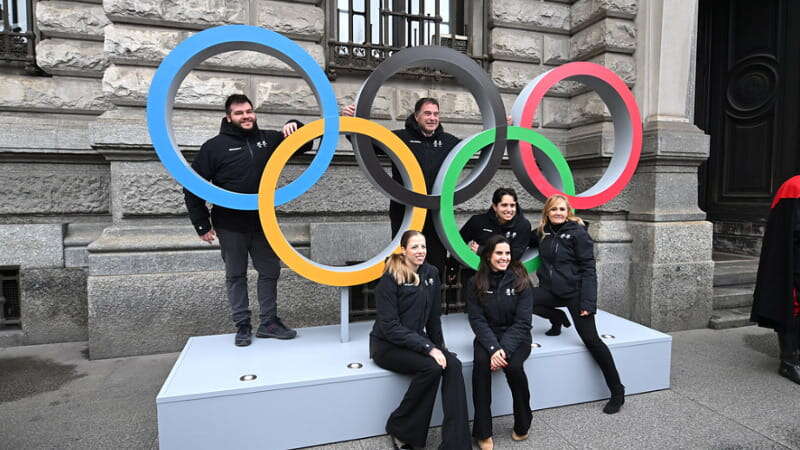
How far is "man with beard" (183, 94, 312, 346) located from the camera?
3.44 m

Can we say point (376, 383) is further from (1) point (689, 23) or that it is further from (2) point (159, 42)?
(1) point (689, 23)

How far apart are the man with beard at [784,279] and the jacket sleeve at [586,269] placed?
1.67 m

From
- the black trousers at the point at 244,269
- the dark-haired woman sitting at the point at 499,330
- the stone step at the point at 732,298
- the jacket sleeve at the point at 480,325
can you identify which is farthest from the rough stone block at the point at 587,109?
the black trousers at the point at 244,269

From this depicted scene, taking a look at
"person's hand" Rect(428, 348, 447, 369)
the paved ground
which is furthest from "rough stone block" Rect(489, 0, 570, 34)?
"person's hand" Rect(428, 348, 447, 369)

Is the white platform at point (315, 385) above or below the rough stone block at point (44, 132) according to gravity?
below

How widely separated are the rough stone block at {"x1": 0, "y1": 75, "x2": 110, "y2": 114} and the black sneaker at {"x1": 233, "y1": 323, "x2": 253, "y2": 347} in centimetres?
304

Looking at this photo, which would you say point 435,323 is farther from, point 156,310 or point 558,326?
point 156,310

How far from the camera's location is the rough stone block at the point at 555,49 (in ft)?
19.4

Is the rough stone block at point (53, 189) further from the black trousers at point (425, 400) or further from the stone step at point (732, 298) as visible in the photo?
the stone step at point (732, 298)

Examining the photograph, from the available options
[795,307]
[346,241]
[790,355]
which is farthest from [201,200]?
[790,355]

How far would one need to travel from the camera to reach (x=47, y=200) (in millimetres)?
4852

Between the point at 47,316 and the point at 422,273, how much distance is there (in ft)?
13.1

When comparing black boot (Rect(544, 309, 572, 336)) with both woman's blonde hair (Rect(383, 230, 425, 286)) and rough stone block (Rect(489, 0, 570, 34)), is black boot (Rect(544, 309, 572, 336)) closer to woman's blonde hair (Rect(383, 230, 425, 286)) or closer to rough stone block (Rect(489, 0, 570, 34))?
woman's blonde hair (Rect(383, 230, 425, 286))

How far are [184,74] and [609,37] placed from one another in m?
4.58
